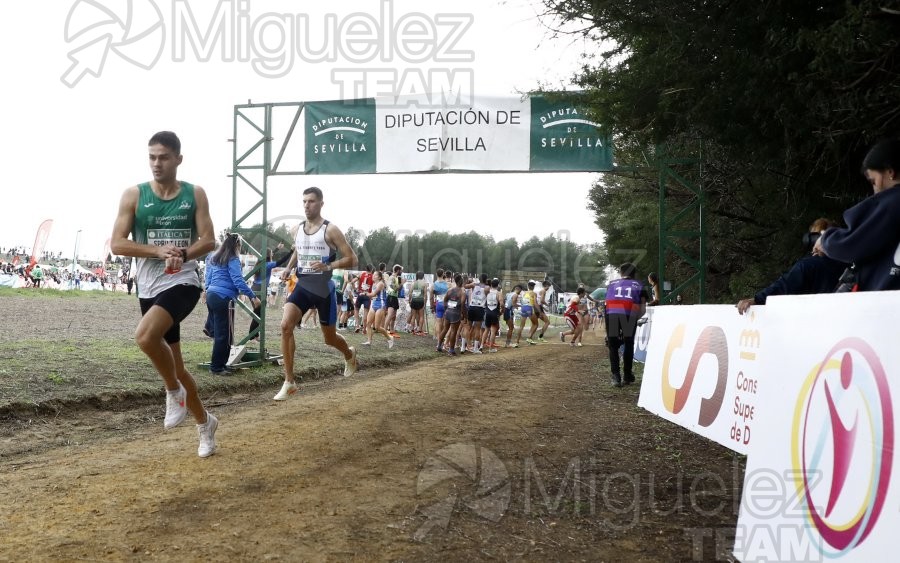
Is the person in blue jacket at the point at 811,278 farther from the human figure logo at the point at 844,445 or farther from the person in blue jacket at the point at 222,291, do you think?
the person in blue jacket at the point at 222,291

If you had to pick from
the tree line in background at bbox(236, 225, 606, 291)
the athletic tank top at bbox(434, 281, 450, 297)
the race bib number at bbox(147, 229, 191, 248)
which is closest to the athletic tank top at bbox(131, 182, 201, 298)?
the race bib number at bbox(147, 229, 191, 248)

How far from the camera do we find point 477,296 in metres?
18.0

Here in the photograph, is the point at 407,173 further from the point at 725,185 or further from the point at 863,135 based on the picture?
the point at 725,185

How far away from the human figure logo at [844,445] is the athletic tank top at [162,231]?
411 centimetres

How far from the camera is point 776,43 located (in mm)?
5547

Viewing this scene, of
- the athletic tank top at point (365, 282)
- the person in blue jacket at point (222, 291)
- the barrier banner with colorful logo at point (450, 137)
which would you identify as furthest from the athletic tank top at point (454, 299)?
the person in blue jacket at point (222, 291)

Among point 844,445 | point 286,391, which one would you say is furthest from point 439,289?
point 844,445

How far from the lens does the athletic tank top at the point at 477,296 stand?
17969mm

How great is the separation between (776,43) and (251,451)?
18.0ft

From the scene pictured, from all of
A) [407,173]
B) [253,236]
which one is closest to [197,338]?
[253,236]

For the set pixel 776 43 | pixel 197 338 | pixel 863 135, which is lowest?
pixel 197 338

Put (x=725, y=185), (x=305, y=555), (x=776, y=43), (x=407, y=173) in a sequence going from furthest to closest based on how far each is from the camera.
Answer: (x=725, y=185), (x=407, y=173), (x=776, y=43), (x=305, y=555)

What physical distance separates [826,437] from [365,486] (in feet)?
8.90

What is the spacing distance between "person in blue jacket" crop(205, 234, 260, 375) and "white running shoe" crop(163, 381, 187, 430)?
5.23 m
